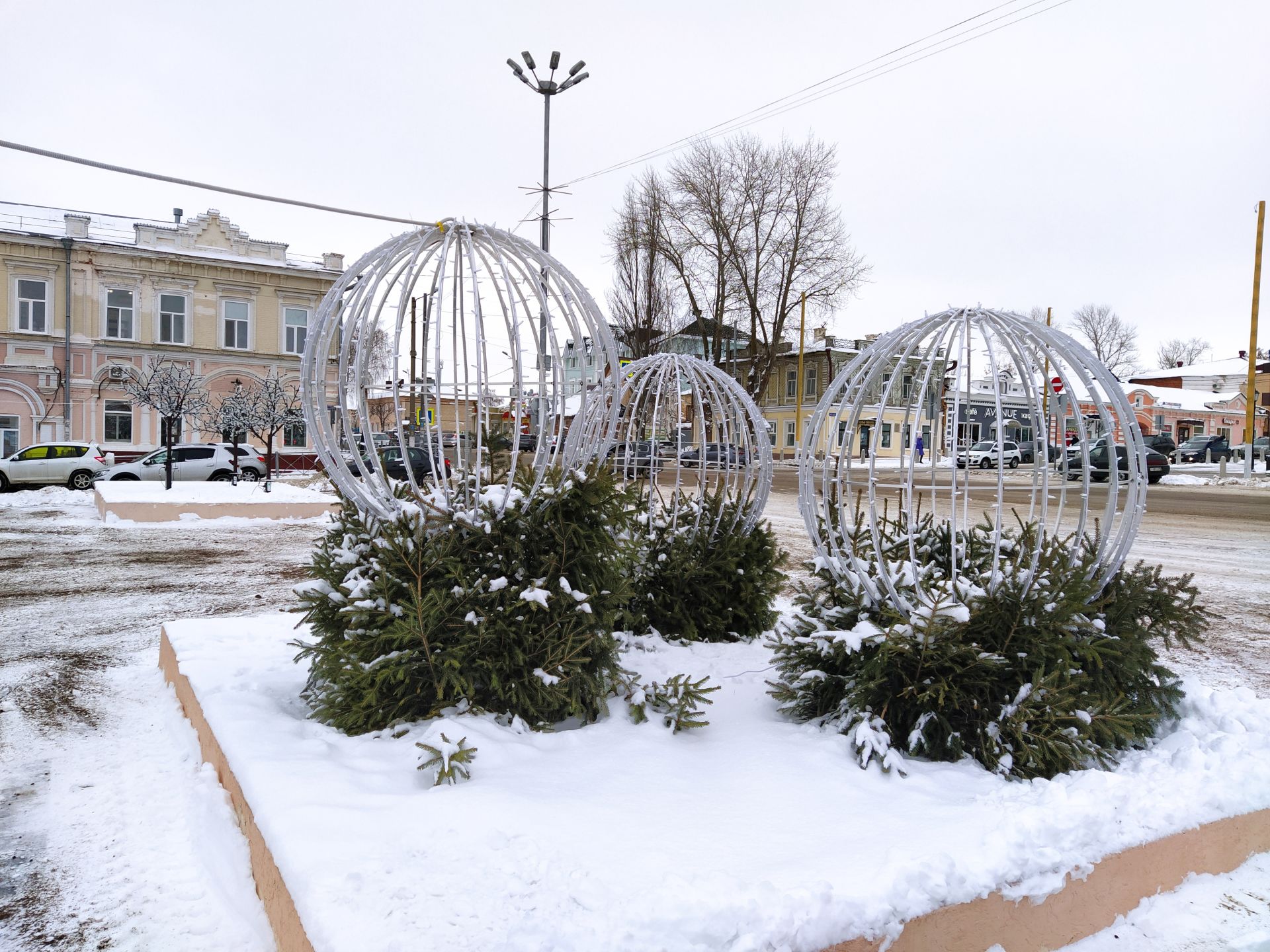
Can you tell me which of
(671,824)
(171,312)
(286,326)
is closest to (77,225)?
(171,312)

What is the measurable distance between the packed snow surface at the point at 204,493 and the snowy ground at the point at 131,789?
230 inches

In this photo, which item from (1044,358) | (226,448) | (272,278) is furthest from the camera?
(272,278)

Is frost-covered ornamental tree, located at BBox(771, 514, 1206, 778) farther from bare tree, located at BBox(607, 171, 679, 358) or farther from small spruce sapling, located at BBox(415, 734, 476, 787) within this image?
bare tree, located at BBox(607, 171, 679, 358)

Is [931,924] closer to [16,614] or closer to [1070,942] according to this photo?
[1070,942]

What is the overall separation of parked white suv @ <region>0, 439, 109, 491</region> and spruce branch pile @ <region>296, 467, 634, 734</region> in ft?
69.0

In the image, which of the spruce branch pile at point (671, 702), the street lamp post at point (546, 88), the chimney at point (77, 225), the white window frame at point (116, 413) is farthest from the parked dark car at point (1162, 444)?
the chimney at point (77, 225)

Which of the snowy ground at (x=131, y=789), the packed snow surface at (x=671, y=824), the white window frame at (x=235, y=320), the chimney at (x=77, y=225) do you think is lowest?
the snowy ground at (x=131, y=789)

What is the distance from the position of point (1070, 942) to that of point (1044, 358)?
233cm

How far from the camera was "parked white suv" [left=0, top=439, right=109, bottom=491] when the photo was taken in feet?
66.1

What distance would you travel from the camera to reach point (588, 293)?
3.78 meters

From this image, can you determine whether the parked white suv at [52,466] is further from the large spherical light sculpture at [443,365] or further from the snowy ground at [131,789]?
the large spherical light sculpture at [443,365]

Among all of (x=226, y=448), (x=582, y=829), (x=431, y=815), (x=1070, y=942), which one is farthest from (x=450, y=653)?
(x=226, y=448)

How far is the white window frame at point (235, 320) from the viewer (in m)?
30.2

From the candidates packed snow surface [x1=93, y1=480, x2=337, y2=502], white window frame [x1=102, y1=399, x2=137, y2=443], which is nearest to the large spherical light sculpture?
packed snow surface [x1=93, y1=480, x2=337, y2=502]
